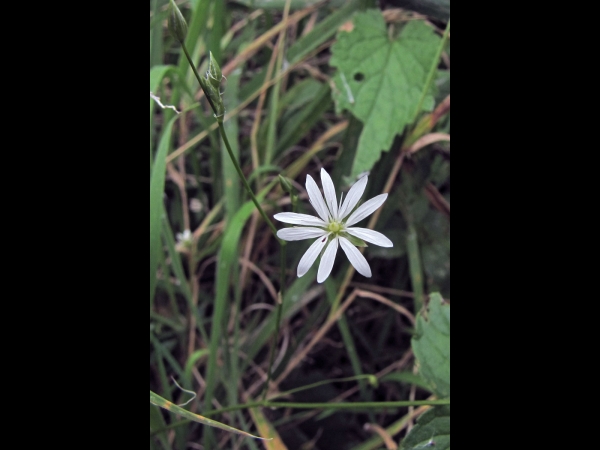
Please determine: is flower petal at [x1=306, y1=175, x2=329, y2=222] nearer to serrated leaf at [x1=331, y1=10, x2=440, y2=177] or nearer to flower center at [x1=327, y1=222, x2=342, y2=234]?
flower center at [x1=327, y1=222, x2=342, y2=234]

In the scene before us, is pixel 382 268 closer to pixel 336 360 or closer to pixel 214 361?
pixel 336 360

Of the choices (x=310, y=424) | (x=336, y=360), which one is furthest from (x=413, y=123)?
(x=310, y=424)

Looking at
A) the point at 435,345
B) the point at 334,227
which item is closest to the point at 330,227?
the point at 334,227

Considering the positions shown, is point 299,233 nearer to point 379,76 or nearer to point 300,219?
point 300,219

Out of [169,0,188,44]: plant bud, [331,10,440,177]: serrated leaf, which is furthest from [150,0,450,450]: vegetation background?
[169,0,188,44]: plant bud

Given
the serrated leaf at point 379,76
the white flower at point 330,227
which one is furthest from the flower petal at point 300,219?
the serrated leaf at point 379,76

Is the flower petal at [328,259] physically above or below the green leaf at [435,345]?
above

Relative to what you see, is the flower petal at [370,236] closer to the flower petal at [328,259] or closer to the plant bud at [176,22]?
the flower petal at [328,259]
